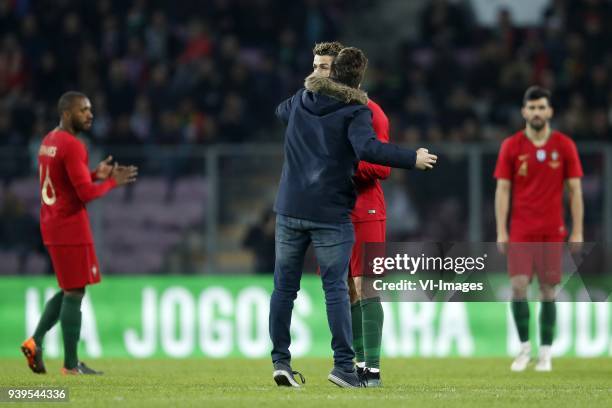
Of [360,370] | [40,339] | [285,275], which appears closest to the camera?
[285,275]

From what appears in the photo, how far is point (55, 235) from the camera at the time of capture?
10.9m

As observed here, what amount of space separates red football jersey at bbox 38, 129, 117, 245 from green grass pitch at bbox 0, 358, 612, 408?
3.65ft

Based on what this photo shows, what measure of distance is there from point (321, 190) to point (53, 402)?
6.78ft

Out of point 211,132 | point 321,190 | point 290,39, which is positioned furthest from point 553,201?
point 290,39

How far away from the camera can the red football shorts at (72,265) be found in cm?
1093

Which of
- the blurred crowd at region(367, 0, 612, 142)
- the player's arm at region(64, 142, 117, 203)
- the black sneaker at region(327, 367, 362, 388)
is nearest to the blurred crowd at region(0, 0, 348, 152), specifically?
the blurred crowd at region(367, 0, 612, 142)

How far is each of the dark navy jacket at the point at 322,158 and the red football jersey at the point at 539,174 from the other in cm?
337

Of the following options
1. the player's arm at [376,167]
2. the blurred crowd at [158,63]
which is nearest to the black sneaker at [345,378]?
the player's arm at [376,167]

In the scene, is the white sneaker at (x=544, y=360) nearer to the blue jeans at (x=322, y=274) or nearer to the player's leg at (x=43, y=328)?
the blue jeans at (x=322, y=274)

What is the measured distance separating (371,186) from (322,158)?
0.90 meters

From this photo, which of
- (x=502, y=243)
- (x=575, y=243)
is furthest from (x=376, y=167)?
(x=575, y=243)

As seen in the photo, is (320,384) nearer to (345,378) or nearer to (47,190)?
(345,378)

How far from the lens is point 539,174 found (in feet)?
39.0

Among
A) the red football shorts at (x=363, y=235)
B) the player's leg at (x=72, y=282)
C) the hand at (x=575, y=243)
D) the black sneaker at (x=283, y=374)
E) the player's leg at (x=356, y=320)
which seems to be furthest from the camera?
the hand at (x=575, y=243)
